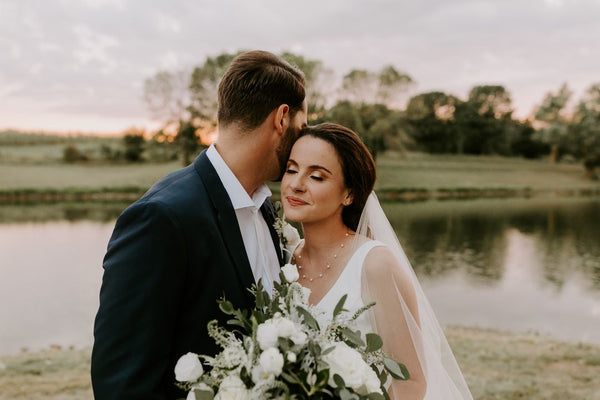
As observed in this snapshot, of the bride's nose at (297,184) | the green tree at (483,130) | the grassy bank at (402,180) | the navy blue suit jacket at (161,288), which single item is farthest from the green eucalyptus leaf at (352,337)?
the green tree at (483,130)

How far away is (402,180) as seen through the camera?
43438mm

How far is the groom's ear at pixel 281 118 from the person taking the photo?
2.69 meters

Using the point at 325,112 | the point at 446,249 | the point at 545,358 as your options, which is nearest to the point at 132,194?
the point at 325,112

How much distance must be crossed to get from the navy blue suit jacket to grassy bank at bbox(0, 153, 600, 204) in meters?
31.6

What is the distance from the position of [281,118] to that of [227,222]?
70cm

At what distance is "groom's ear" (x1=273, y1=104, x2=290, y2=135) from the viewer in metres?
2.69

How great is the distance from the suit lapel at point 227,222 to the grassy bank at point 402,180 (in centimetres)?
3136

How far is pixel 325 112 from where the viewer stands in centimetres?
3894

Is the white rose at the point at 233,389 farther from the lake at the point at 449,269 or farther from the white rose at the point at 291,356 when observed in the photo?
the lake at the point at 449,269

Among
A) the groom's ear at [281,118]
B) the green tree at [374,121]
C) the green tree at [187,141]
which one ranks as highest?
the groom's ear at [281,118]

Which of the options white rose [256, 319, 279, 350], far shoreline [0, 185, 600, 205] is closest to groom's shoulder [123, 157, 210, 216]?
white rose [256, 319, 279, 350]

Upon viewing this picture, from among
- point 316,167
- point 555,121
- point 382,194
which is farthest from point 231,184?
point 555,121

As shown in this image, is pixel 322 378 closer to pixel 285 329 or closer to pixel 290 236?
pixel 285 329

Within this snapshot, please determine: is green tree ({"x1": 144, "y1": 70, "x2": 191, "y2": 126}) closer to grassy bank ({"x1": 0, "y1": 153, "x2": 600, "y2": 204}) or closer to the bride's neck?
grassy bank ({"x1": 0, "y1": 153, "x2": 600, "y2": 204})
